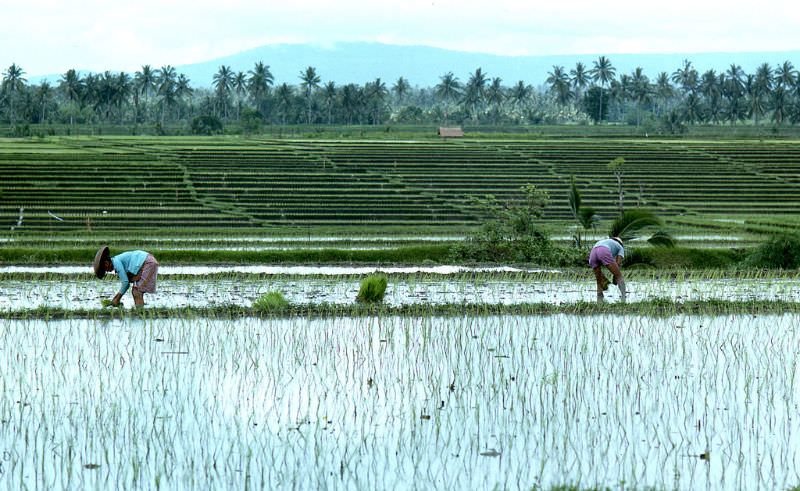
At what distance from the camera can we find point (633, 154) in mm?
47656

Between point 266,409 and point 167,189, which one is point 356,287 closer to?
point 266,409

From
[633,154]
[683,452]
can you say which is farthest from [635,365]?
[633,154]

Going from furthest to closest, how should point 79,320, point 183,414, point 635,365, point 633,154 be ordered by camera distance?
1. point 633,154
2. point 79,320
3. point 635,365
4. point 183,414

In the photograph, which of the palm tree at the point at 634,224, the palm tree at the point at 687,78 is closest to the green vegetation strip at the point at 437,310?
the palm tree at the point at 634,224

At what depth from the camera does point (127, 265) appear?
37.8ft

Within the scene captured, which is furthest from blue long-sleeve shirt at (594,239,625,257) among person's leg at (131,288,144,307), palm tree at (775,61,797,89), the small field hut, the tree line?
palm tree at (775,61,797,89)

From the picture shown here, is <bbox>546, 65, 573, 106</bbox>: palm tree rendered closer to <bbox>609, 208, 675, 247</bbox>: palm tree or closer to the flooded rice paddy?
<bbox>609, 208, 675, 247</bbox>: palm tree

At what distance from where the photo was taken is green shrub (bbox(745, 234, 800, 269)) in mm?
18094

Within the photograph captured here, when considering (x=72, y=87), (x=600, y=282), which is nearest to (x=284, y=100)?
(x=72, y=87)

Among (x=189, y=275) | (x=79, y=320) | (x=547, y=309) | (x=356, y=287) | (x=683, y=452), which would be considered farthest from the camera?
(x=189, y=275)

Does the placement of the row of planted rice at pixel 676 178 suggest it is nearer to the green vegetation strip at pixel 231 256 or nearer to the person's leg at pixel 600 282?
the green vegetation strip at pixel 231 256

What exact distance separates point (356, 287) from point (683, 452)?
8208mm

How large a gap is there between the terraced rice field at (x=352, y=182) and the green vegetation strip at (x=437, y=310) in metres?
13.2

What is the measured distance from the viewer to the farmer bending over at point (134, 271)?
37.3 ft
